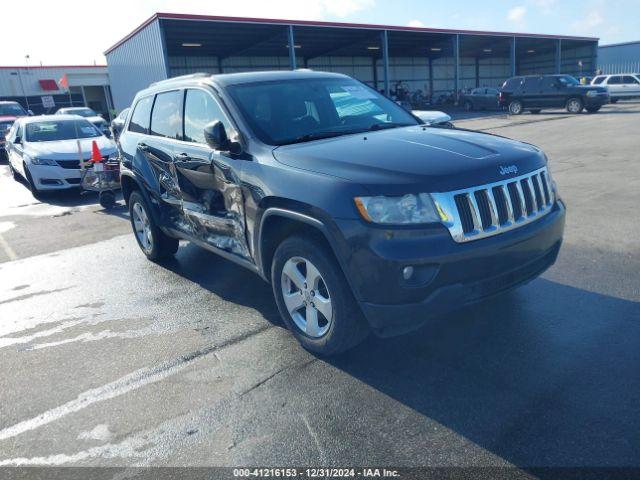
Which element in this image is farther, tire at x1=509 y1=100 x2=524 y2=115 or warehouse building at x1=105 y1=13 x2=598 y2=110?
warehouse building at x1=105 y1=13 x2=598 y2=110

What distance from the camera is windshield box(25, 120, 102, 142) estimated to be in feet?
39.0

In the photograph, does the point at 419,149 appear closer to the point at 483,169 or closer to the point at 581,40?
the point at 483,169

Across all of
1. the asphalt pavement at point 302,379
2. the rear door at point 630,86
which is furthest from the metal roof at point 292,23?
the asphalt pavement at point 302,379

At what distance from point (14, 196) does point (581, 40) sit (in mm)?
47826

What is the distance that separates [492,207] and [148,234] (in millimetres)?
4148

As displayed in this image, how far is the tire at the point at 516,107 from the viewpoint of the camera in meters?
26.0

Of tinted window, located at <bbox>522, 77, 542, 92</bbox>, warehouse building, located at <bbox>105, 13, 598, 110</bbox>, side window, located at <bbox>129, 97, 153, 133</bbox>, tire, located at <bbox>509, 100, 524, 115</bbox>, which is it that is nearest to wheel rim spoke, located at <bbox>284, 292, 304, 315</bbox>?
side window, located at <bbox>129, 97, 153, 133</bbox>

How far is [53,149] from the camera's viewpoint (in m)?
11.0

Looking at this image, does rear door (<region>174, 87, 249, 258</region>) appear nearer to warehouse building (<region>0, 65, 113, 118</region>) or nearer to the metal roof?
the metal roof

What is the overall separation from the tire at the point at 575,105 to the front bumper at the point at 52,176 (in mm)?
22504

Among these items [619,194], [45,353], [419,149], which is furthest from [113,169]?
[619,194]

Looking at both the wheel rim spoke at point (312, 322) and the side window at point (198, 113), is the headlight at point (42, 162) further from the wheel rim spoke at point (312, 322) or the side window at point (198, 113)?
the wheel rim spoke at point (312, 322)

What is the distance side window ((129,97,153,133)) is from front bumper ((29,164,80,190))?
5.54m

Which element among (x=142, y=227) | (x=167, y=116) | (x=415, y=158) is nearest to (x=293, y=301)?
(x=415, y=158)
